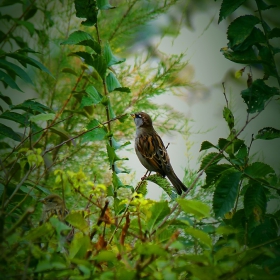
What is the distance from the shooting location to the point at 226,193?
3.71 ft

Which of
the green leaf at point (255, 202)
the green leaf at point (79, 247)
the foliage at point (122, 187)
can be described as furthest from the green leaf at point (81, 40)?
the green leaf at point (79, 247)

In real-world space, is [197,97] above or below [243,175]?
above

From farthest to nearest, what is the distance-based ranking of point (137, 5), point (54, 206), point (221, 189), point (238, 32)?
point (137, 5), point (238, 32), point (221, 189), point (54, 206)

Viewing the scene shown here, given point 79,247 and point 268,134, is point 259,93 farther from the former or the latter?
point 79,247

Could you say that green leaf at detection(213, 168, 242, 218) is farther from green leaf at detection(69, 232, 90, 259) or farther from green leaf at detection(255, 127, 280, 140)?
green leaf at detection(69, 232, 90, 259)

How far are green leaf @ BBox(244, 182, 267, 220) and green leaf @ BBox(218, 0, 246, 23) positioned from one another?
418 millimetres

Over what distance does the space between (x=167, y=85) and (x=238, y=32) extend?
1.21m

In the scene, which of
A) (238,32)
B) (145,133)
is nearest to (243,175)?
(238,32)

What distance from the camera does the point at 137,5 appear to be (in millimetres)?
2656

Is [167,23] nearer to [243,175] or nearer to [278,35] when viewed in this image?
[278,35]

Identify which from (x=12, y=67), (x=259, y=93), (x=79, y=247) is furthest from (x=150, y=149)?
(x=79, y=247)

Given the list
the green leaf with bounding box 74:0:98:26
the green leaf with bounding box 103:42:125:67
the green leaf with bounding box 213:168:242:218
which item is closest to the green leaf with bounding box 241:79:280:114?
the green leaf with bounding box 213:168:242:218

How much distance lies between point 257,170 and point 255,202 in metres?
0.07

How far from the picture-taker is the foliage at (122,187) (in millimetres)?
740
